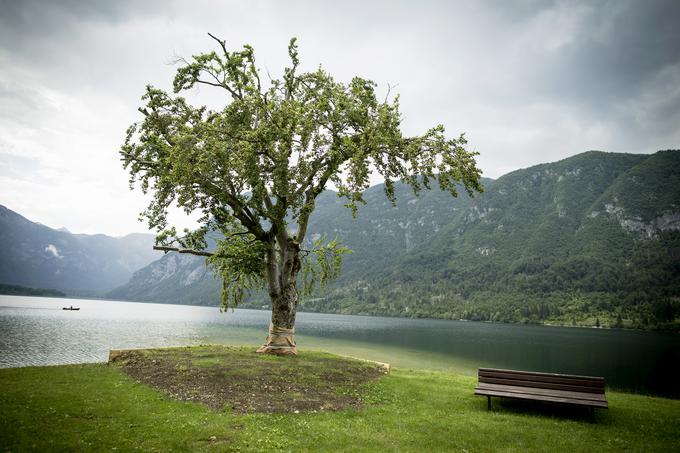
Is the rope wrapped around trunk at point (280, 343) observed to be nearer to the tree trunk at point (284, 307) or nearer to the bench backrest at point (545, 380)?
the tree trunk at point (284, 307)

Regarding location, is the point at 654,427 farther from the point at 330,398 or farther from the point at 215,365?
the point at 215,365

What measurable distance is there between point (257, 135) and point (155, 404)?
12194mm

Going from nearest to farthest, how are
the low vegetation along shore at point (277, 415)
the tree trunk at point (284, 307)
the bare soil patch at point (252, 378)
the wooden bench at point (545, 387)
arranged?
1. the low vegetation along shore at point (277, 415)
2. the wooden bench at point (545, 387)
3. the bare soil patch at point (252, 378)
4. the tree trunk at point (284, 307)

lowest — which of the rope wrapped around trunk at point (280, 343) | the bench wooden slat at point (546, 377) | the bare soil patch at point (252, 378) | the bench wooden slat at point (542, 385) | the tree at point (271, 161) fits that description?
the bare soil patch at point (252, 378)

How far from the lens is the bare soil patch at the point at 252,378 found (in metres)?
13.4

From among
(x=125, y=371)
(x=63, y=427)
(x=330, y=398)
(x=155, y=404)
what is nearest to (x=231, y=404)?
(x=155, y=404)

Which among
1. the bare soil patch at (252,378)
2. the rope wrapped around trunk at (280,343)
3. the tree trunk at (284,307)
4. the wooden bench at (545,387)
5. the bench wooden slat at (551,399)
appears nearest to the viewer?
the bench wooden slat at (551,399)

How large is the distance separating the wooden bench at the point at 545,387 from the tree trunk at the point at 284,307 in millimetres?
11591

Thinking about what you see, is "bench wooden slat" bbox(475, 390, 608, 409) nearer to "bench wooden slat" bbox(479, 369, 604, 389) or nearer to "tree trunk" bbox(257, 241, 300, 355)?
"bench wooden slat" bbox(479, 369, 604, 389)

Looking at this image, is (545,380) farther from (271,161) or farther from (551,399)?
(271,161)

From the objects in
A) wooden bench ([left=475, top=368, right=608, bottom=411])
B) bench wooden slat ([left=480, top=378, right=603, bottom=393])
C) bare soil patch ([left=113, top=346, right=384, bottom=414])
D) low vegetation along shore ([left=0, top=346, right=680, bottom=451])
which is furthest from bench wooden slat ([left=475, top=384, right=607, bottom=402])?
bare soil patch ([left=113, top=346, right=384, bottom=414])

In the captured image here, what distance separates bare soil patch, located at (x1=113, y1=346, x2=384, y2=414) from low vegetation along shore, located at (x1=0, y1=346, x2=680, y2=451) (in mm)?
56

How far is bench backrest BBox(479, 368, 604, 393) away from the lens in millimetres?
13227

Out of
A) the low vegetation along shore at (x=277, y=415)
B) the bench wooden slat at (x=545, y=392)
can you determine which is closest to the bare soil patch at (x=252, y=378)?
the low vegetation along shore at (x=277, y=415)
